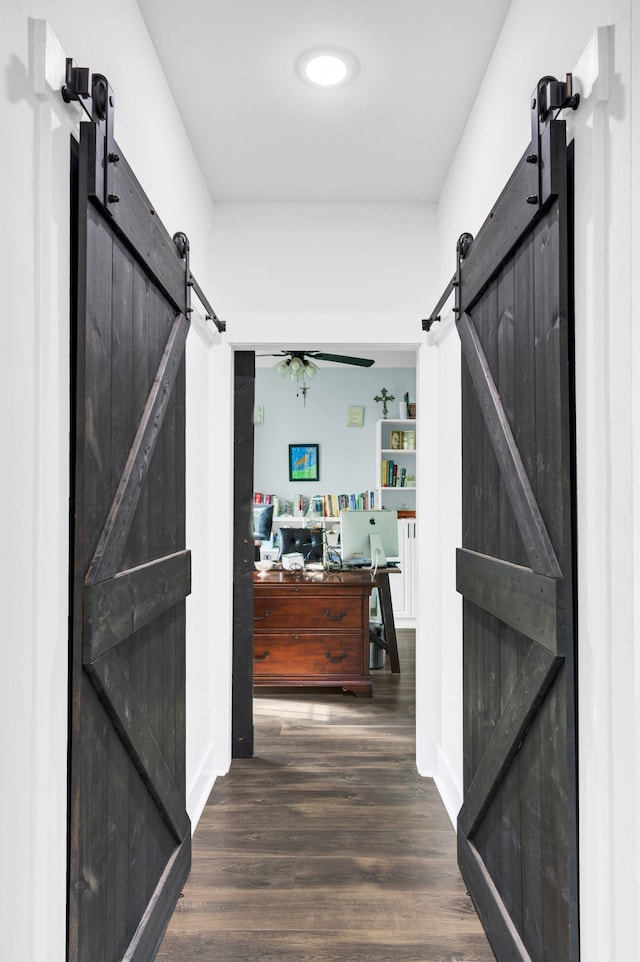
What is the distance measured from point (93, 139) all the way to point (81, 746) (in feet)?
4.14

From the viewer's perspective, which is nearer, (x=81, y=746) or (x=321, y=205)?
(x=81, y=746)

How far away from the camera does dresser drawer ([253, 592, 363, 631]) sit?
4.34 meters

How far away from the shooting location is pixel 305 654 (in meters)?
4.36

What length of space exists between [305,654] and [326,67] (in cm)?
335

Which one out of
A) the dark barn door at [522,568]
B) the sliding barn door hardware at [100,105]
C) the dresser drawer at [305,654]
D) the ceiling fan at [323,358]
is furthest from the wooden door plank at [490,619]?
the ceiling fan at [323,358]

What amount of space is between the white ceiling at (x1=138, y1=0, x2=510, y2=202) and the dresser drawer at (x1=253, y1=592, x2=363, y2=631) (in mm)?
2467

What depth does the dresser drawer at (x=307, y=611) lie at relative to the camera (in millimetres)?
4340

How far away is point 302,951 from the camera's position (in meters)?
1.87

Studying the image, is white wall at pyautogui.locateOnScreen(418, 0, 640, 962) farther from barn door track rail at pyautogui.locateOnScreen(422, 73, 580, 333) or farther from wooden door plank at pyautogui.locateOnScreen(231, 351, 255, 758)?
wooden door plank at pyautogui.locateOnScreen(231, 351, 255, 758)

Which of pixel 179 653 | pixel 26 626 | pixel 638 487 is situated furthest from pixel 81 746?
pixel 638 487

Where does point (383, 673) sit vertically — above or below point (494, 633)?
below

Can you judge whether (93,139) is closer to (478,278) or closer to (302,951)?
(478,278)

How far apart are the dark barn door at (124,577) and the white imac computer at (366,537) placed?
9.32ft

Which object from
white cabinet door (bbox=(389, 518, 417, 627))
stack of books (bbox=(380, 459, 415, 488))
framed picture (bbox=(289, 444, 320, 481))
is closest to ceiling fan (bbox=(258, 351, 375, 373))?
framed picture (bbox=(289, 444, 320, 481))
